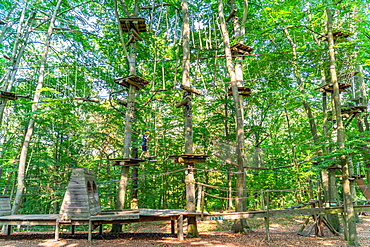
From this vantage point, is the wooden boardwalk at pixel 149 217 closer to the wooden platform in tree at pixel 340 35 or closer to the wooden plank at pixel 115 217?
the wooden plank at pixel 115 217

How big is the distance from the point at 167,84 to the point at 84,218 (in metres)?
7.13

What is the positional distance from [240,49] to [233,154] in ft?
12.1

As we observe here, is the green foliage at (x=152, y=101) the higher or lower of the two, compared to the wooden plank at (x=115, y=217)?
higher

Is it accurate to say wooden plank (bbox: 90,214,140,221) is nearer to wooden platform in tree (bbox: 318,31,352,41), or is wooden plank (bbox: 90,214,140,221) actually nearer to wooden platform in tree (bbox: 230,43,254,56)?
wooden platform in tree (bbox: 230,43,254,56)

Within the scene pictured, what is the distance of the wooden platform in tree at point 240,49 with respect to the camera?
8516 millimetres

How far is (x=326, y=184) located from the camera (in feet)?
30.1

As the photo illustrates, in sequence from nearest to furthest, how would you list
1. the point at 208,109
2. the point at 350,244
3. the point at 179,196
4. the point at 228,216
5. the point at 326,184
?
1. the point at 350,244
2. the point at 228,216
3. the point at 326,184
4. the point at 208,109
5. the point at 179,196

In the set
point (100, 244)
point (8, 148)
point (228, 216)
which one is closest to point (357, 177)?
point (228, 216)

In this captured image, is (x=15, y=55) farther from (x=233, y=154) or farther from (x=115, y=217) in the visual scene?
(x=233, y=154)

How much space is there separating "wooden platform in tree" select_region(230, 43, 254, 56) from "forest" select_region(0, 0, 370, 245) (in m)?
0.03

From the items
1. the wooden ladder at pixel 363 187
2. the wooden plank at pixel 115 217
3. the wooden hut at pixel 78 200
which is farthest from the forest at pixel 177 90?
the wooden plank at pixel 115 217

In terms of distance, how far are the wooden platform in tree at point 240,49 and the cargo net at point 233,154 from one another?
3300 mm

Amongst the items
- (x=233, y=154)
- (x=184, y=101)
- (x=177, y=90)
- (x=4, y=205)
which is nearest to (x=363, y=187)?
(x=233, y=154)

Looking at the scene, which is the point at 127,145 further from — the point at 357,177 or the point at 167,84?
the point at 357,177
